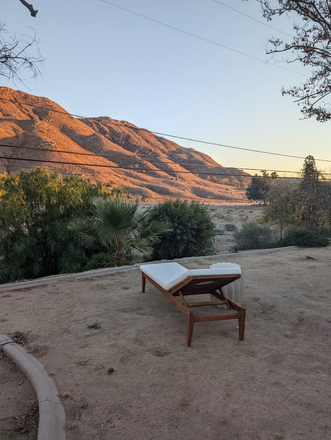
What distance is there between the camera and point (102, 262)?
25.2 ft

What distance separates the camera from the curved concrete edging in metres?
2.13

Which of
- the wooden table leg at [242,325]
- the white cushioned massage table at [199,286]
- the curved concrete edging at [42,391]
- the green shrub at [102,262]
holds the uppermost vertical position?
the white cushioned massage table at [199,286]

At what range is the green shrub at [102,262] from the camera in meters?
7.56

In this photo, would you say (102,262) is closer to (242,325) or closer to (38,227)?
(38,227)

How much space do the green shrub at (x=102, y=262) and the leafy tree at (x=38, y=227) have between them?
617mm

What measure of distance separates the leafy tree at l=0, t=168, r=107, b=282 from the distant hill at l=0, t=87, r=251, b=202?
30.9 m

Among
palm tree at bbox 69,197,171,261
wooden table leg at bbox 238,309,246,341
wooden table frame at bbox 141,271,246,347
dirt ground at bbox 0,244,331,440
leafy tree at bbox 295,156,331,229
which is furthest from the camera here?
leafy tree at bbox 295,156,331,229

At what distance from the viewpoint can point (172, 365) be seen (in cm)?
303

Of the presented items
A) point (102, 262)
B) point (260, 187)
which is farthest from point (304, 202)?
point (260, 187)

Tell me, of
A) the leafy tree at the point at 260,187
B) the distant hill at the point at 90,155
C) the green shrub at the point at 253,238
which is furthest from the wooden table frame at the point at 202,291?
the leafy tree at the point at 260,187

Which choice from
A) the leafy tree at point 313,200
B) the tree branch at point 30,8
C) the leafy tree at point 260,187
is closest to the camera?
→ the tree branch at point 30,8

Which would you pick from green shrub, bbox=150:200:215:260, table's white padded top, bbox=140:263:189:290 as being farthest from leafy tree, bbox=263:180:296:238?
table's white padded top, bbox=140:263:189:290

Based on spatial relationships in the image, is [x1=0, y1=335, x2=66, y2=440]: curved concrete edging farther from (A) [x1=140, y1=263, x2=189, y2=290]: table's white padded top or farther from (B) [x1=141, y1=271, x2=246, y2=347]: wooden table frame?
(A) [x1=140, y1=263, x2=189, y2=290]: table's white padded top

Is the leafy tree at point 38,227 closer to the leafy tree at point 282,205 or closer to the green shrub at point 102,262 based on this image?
the green shrub at point 102,262
